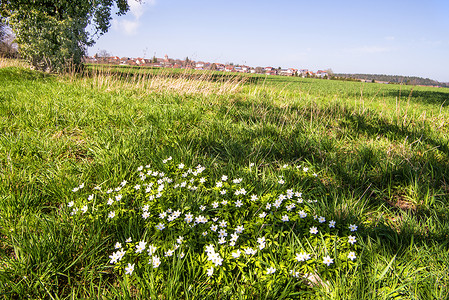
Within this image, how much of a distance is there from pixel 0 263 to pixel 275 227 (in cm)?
160

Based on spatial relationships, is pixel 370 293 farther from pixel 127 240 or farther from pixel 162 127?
pixel 162 127

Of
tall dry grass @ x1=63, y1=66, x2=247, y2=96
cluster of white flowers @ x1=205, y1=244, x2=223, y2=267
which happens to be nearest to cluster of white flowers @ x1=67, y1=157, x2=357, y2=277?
cluster of white flowers @ x1=205, y1=244, x2=223, y2=267

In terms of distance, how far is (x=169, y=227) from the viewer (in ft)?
5.13

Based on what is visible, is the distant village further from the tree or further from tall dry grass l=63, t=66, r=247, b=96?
the tree

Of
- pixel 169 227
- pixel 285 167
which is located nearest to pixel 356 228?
pixel 285 167

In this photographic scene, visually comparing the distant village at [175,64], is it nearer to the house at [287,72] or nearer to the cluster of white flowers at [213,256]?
the house at [287,72]

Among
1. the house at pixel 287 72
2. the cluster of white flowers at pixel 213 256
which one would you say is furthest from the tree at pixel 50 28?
the cluster of white flowers at pixel 213 256

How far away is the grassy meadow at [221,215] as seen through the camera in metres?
1.25

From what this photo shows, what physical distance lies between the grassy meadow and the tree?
1257cm

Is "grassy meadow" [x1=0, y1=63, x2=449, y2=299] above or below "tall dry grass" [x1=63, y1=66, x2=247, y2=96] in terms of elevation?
below

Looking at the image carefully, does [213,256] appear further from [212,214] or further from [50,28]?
[50,28]

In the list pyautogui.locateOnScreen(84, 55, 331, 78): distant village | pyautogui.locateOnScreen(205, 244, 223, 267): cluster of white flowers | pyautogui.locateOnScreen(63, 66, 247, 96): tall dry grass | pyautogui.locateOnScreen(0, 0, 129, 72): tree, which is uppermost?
pyautogui.locateOnScreen(0, 0, 129, 72): tree

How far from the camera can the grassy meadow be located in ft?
4.09

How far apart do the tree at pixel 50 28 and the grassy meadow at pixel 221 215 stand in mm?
12566
